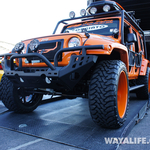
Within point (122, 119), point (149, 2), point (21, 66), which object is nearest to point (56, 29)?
point (21, 66)

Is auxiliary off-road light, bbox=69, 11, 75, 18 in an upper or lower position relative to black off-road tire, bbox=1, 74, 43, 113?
upper

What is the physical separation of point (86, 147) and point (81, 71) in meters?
0.97

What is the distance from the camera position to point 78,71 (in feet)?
7.93

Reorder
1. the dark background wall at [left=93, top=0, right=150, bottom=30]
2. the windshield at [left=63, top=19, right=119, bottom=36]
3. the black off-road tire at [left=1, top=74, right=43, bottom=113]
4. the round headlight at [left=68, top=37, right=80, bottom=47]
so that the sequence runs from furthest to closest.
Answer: the dark background wall at [left=93, top=0, right=150, bottom=30] → the windshield at [left=63, top=19, right=119, bottom=36] → the black off-road tire at [left=1, top=74, right=43, bottom=113] → the round headlight at [left=68, top=37, right=80, bottom=47]

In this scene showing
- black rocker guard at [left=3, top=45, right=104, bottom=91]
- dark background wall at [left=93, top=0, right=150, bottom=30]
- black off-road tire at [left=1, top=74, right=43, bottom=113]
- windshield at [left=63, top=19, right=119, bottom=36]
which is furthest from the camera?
dark background wall at [left=93, top=0, right=150, bottom=30]

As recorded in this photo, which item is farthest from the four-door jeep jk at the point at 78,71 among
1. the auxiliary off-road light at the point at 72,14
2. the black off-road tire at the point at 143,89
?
the black off-road tire at the point at 143,89

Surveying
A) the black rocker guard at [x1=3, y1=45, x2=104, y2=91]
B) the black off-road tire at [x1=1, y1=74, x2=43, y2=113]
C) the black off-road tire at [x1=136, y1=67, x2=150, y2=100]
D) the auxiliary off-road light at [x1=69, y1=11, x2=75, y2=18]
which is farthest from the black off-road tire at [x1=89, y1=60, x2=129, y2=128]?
the black off-road tire at [x1=136, y1=67, x2=150, y2=100]

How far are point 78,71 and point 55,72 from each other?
0.32 metres

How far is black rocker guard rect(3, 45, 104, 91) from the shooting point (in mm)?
2348

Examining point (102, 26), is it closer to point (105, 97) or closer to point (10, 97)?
point (105, 97)

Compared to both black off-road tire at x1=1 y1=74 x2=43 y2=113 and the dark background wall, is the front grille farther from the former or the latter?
the dark background wall

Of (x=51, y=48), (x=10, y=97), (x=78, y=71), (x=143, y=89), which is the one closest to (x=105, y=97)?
→ (x=78, y=71)

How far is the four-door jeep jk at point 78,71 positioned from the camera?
2.41 meters

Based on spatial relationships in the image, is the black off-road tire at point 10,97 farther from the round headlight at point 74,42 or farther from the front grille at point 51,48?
the round headlight at point 74,42
